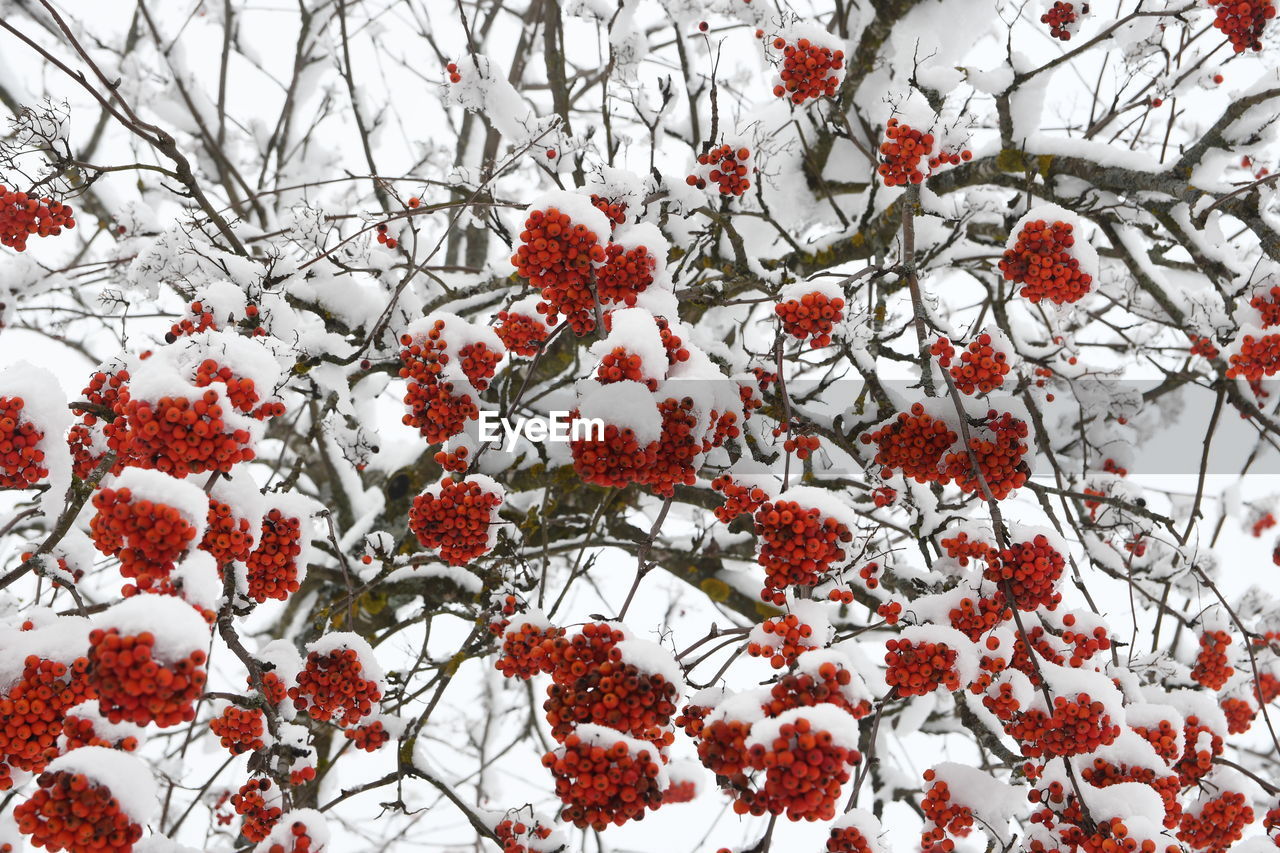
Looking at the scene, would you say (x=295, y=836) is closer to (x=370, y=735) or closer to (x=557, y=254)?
(x=370, y=735)

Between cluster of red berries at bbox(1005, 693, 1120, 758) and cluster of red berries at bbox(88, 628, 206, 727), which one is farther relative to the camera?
cluster of red berries at bbox(1005, 693, 1120, 758)

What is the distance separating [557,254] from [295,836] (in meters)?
1.69

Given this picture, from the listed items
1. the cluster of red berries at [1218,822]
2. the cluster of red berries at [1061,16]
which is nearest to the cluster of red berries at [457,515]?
the cluster of red berries at [1218,822]

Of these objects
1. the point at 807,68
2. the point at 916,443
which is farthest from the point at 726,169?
the point at 916,443

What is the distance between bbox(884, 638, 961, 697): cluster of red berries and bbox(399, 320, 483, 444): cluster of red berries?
1320mm

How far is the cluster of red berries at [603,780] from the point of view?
5.45ft

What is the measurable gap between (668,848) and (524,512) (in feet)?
14.6

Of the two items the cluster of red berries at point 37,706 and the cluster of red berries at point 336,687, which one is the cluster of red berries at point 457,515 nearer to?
the cluster of red berries at point 336,687

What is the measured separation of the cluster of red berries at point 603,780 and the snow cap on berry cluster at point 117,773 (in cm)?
80

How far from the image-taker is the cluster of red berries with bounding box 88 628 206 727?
1425 millimetres

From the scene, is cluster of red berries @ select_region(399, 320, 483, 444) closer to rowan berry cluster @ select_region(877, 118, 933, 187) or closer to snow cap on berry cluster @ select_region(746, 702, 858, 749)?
snow cap on berry cluster @ select_region(746, 702, 858, 749)

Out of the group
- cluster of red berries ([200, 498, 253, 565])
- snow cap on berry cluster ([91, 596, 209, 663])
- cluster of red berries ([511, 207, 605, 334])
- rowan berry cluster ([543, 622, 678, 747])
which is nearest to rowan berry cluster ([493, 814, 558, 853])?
rowan berry cluster ([543, 622, 678, 747])

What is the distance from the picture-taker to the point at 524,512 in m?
4.25

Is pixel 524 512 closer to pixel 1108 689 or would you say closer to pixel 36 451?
pixel 36 451
